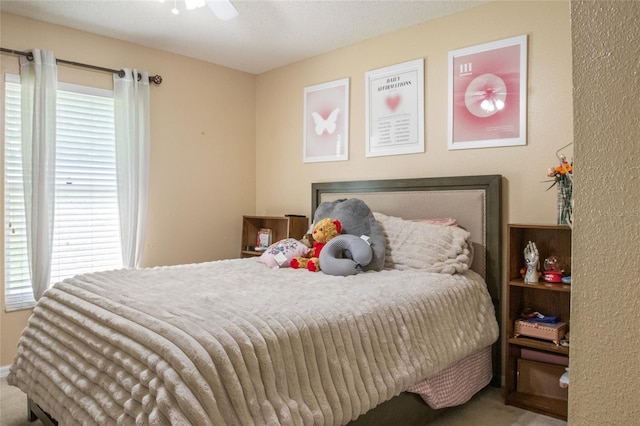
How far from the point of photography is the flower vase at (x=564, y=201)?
2426mm

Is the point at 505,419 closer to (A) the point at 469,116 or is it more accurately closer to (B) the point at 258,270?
(B) the point at 258,270

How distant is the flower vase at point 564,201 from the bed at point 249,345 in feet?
1.45

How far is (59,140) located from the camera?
330 cm

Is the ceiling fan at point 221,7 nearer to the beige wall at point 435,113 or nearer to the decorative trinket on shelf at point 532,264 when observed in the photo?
the beige wall at point 435,113

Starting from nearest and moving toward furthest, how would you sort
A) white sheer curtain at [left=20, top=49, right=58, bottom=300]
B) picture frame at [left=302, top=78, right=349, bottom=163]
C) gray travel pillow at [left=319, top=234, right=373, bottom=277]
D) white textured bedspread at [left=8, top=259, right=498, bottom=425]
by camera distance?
1. white textured bedspread at [left=8, top=259, right=498, bottom=425]
2. gray travel pillow at [left=319, top=234, right=373, bottom=277]
3. white sheer curtain at [left=20, top=49, right=58, bottom=300]
4. picture frame at [left=302, top=78, right=349, bottom=163]

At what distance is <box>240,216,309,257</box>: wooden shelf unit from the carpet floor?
193 centimetres

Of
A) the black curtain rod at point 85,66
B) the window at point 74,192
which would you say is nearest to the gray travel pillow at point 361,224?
the window at point 74,192

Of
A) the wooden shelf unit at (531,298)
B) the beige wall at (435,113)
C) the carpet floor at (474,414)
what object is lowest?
the carpet floor at (474,414)

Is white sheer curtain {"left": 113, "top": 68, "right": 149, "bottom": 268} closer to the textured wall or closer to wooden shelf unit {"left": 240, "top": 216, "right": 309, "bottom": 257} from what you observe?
wooden shelf unit {"left": 240, "top": 216, "right": 309, "bottom": 257}

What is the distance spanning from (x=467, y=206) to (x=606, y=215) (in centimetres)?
238

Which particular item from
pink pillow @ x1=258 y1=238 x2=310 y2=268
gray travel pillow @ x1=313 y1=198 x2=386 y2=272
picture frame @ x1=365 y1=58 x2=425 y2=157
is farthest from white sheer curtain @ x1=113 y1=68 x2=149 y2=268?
picture frame @ x1=365 y1=58 x2=425 y2=157

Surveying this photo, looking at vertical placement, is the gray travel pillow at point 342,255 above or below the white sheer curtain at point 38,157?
below

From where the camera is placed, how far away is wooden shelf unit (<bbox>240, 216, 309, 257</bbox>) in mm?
3920

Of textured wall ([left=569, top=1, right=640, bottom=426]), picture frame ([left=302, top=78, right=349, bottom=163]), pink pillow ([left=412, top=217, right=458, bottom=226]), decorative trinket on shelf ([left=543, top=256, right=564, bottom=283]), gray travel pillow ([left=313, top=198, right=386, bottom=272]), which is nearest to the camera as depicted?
textured wall ([left=569, top=1, right=640, bottom=426])
